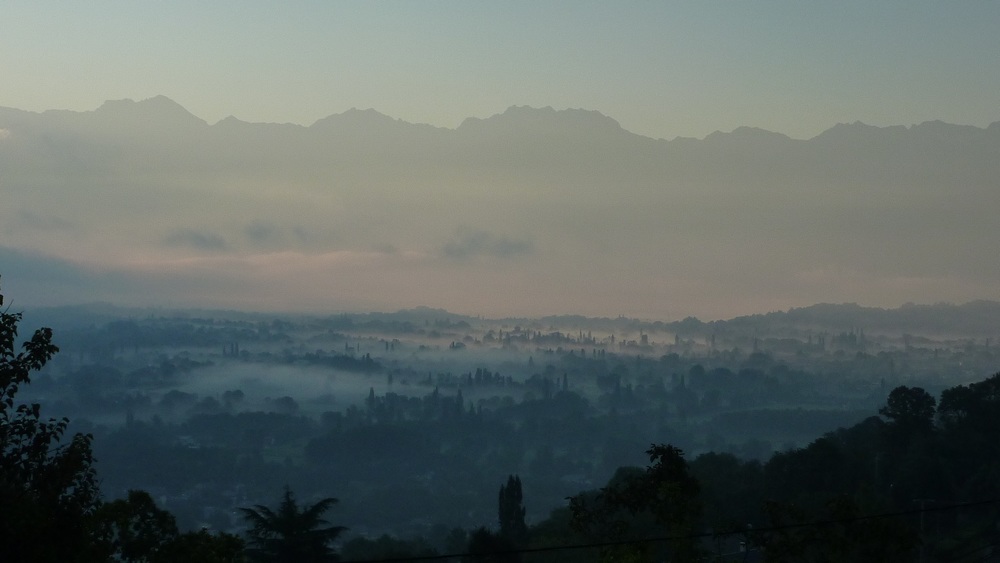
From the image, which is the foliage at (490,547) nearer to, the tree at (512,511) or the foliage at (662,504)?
the tree at (512,511)

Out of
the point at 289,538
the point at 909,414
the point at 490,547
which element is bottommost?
the point at 490,547

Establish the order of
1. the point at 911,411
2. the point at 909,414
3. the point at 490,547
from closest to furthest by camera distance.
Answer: the point at 490,547 → the point at 909,414 → the point at 911,411

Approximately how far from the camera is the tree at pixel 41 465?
2019 centimetres

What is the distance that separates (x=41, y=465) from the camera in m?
21.6

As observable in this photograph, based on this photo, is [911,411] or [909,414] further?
[911,411]

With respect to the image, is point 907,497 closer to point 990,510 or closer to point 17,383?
point 990,510

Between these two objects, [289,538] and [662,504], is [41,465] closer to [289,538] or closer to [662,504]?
[662,504]

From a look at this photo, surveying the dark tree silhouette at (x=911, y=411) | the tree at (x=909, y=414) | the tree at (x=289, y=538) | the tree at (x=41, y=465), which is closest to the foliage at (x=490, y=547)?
the tree at (x=289, y=538)

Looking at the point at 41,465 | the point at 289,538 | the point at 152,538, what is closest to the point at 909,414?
the point at 289,538

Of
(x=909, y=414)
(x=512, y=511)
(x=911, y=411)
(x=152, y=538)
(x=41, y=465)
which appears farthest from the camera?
(x=911, y=411)

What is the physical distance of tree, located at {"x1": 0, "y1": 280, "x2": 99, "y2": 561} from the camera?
20.2m

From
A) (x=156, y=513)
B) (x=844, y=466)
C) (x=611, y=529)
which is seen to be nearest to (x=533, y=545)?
(x=844, y=466)

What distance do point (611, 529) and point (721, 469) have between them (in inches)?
3387

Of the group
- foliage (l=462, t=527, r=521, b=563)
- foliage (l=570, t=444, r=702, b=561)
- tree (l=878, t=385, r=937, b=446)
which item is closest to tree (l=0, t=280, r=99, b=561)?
foliage (l=570, t=444, r=702, b=561)
